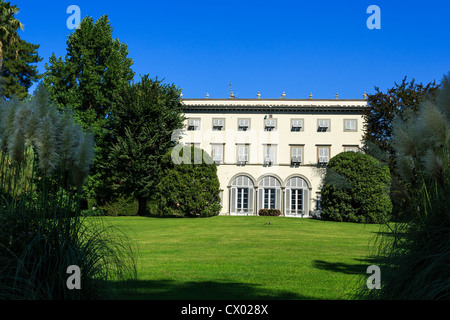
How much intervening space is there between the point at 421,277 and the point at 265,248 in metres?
7.81

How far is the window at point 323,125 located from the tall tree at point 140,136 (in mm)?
11474

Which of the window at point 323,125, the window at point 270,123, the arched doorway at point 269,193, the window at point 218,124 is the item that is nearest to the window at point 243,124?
the window at point 218,124

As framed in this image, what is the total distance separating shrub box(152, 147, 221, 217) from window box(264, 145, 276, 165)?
671cm

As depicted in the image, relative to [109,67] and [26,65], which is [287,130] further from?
[26,65]

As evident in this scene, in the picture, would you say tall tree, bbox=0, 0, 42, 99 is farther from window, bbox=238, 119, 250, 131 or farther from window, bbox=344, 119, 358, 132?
window, bbox=344, 119, 358, 132

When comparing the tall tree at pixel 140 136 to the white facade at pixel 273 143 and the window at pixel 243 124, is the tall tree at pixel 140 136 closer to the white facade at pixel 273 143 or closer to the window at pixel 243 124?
the white facade at pixel 273 143

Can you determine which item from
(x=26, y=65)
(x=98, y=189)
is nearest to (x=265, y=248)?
(x=98, y=189)

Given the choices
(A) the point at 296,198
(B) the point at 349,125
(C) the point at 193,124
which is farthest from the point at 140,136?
(B) the point at 349,125

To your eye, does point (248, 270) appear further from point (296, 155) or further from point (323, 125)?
point (323, 125)

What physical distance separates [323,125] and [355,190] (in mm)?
8771

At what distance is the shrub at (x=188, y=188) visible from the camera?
26.0 m

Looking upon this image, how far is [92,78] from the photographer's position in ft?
88.9

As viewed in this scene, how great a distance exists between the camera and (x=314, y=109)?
32094 millimetres

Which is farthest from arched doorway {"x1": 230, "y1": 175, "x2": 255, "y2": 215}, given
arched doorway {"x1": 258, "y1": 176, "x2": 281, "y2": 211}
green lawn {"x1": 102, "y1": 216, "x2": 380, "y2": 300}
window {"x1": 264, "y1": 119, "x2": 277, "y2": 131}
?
green lawn {"x1": 102, "y1": 216, "x2": 380, "y2": 300}
